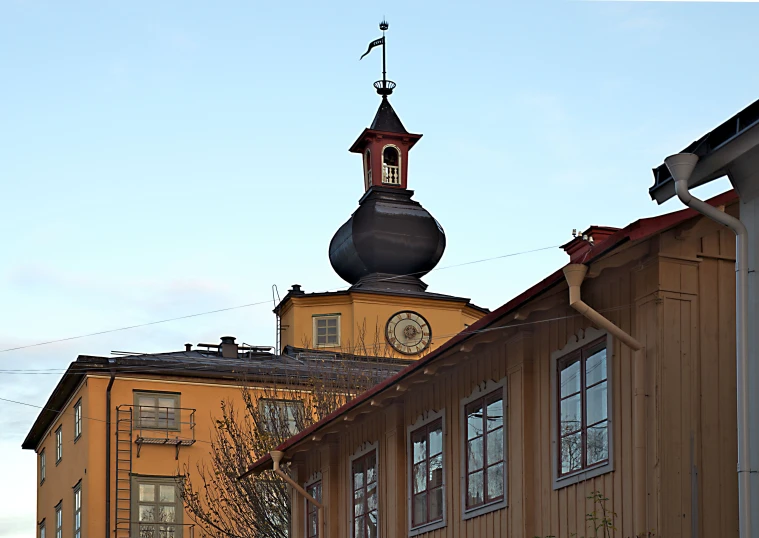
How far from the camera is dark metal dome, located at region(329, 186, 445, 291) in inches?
2136

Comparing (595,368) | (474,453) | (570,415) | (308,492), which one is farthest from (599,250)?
(308,492)

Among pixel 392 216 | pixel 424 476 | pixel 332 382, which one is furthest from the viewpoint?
pixel 392 216

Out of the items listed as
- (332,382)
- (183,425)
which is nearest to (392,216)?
(183,425)

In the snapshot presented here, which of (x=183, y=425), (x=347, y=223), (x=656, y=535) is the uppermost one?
(x=347, y=223)

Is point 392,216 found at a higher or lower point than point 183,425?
higher

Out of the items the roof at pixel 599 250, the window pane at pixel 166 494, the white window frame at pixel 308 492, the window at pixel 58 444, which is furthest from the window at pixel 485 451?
the window at pixel 58 444

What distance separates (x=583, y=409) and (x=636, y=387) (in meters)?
1.25

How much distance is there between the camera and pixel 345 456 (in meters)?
21.0

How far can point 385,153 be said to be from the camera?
5678 cm

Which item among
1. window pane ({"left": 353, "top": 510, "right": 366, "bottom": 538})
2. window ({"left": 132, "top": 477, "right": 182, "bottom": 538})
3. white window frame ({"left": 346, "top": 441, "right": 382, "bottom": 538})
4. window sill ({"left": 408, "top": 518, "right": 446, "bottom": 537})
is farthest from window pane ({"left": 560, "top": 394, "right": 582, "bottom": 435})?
Result: window ({"left": 132, "top": 477, "right": 182, "bottom": 538})

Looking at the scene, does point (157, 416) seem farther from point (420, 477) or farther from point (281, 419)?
point (420, 477)

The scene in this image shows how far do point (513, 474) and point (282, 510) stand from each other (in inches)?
712

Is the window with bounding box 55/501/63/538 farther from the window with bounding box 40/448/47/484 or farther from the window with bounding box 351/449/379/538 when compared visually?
the window with bounding box 351/449/379/538

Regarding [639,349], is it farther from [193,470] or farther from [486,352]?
[193,470]
